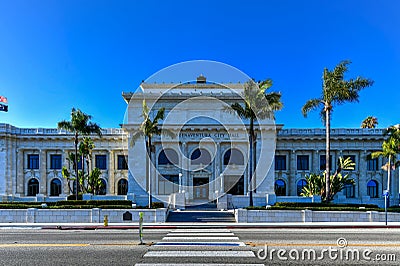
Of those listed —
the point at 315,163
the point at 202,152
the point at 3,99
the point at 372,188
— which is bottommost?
the point at 372,188

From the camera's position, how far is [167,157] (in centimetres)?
3978

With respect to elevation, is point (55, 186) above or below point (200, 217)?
below

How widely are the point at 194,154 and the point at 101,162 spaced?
46.8 ft

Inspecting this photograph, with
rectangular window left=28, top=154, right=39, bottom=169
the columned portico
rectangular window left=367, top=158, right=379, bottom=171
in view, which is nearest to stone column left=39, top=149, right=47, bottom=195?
rectangular window left=28, top=154, right=39, bottom=169

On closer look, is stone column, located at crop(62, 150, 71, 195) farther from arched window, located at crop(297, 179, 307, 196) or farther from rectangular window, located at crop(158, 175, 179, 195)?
arched window, located at crop(297, 179, 307, 196)

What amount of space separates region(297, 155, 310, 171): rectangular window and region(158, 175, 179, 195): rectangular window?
1799 cm

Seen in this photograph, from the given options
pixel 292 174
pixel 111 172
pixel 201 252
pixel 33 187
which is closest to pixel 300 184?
pixel 292 174

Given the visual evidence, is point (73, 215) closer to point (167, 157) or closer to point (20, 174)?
point (167, 157)

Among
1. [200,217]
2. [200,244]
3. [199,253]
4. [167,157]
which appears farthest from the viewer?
[167,157]

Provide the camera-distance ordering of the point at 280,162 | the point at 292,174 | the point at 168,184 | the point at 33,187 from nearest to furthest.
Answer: the point at 168,184 → the point at 33,187 → the point at 292,174 → the point at 280,162

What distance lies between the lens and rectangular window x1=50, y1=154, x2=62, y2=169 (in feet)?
143

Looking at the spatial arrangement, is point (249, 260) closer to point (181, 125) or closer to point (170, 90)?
point (181, 125)

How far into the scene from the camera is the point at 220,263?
28.2 ft

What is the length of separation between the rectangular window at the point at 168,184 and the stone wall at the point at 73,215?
1786cm
